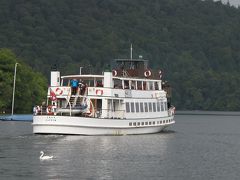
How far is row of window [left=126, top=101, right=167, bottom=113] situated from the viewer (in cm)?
9519

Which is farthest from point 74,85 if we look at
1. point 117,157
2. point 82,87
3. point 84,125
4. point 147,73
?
point 117,157

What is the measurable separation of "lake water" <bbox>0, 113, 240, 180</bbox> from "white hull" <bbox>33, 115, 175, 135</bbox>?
2.76 feet

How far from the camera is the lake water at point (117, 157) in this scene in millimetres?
62781

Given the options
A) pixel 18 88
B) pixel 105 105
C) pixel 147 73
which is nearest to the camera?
pixel 105 105

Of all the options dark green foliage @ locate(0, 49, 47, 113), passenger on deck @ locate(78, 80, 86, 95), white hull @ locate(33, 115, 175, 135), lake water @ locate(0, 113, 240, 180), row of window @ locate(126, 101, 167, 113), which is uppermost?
dark green foliage @ locate(0, 49, 47, 113)

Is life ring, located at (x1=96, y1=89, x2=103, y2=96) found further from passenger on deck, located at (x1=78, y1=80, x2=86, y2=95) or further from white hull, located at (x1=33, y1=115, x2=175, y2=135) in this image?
white hull, located at (x1=33, y1=115, x2=175, y2=135)

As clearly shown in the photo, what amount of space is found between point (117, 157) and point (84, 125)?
14991mm

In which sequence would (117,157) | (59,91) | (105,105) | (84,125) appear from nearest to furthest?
(117,157) → (84,125) → (59,91) → (105,105)

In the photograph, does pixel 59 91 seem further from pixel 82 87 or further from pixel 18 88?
pixel 18 88

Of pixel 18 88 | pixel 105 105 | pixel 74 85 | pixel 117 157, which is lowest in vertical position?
pixel 117 157

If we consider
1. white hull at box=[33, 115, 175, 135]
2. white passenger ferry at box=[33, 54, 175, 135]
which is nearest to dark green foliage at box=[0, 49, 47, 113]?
white passenger ferry at box=[33, 54, 175, 135]

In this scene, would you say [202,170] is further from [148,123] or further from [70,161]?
[148,123]

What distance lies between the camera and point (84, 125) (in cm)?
8794

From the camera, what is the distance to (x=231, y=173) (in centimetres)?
6531
